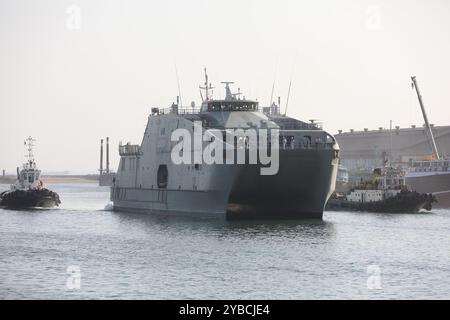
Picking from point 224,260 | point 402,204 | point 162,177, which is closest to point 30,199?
point 162,177

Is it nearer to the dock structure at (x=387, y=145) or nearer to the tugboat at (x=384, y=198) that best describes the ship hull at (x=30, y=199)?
the tugboat at (x=384, y=198)

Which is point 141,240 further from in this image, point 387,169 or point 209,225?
point 387,169

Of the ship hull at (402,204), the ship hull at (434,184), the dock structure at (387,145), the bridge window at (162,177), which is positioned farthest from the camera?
the dock structure at (387,145)

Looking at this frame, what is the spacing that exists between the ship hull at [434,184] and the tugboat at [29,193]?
4159cm

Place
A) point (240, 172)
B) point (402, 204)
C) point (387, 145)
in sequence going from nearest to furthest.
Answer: point (240, 172) < point (402, 204) < point (387, 145)

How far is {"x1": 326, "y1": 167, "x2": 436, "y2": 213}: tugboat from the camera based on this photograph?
85.2 meters

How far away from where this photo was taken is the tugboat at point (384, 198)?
8525 centimetres

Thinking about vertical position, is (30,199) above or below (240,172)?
below

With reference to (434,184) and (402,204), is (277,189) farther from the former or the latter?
(434,184)

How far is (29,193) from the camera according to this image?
91.1 m

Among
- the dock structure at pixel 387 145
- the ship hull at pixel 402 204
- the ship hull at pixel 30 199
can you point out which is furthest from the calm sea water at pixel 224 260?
the dock structure at pixel 387 145

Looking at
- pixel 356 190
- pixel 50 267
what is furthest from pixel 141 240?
pixel 356 190

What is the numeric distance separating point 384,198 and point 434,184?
20.6 m

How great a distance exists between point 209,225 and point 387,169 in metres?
35.8
